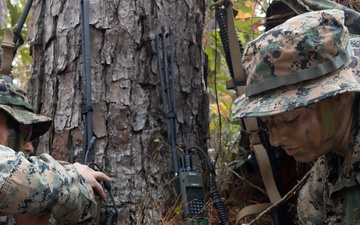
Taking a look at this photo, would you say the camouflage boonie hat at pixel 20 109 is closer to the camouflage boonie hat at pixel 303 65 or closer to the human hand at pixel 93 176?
the human hand at pixel 93 176

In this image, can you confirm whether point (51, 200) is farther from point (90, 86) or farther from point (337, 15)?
point (337, 15)

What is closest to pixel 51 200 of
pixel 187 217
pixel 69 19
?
pixel 187 217

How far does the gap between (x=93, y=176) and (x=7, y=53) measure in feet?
3.31

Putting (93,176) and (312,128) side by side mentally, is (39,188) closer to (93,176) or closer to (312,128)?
(93,176)

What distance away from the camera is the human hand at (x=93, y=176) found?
298 cm

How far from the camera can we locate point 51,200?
2.58m

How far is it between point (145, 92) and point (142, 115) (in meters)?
0.15

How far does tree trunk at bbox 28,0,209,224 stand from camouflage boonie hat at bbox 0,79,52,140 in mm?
143

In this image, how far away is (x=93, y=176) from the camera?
3029mm

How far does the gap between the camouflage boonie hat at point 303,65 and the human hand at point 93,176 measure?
0.93 m

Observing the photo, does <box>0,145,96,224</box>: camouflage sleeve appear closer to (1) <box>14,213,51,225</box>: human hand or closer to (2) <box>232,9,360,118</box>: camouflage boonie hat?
(1) <box>14,213,51,225</box>: human hand

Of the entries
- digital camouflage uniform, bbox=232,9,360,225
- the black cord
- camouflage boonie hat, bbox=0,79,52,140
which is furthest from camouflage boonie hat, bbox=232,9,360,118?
camouflage boonie hat, bbox=0,79,52,140

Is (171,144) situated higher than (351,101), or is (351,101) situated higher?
(351,101)

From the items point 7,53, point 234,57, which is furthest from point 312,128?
point 7,53
